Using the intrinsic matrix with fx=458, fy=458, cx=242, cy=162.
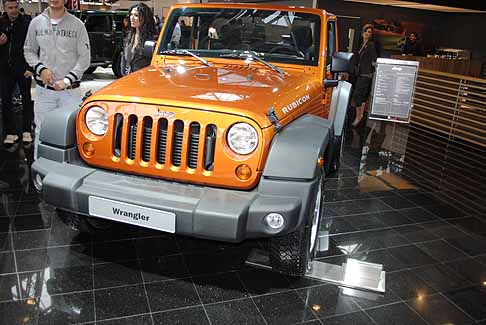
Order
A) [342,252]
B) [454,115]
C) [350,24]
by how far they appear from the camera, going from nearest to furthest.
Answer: [342,252] < [454,115] < [350,24]

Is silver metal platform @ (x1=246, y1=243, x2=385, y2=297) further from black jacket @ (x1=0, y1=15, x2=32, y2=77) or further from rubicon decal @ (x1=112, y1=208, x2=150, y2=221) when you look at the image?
black jacket @ (x1=0, y1=15, x2=32, y2=77)

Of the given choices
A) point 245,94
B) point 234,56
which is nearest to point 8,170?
point 234,56

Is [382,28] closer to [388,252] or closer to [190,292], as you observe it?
[388,252]

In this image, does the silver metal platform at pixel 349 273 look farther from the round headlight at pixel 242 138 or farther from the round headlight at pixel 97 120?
the round headlight at pixel 97 120

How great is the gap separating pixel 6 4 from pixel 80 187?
3790mm

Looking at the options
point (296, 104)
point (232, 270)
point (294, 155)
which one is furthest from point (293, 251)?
point (296, 104)

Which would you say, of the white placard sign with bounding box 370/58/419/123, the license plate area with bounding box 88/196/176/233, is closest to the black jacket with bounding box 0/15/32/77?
the license plate area with bounding box 88/196/176/233

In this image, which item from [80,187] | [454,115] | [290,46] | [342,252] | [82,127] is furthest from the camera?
[454,115]

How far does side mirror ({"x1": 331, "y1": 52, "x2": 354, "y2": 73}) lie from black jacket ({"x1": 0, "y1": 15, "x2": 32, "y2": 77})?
3744mm

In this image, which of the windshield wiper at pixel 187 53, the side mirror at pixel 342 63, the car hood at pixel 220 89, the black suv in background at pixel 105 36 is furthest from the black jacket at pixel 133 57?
the black suv in background at pixel 105 36

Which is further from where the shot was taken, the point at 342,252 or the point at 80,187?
the point at 342,252

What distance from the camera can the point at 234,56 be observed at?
3.65 metres

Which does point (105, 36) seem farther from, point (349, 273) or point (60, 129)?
point (349, 273)

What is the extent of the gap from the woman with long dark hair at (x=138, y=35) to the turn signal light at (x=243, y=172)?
2.61m
